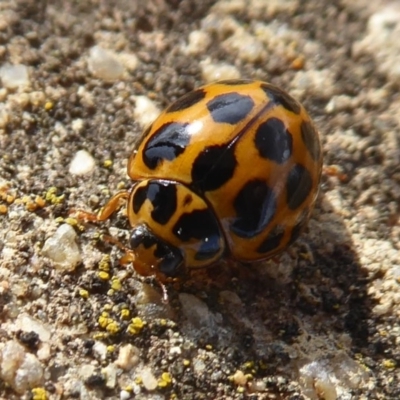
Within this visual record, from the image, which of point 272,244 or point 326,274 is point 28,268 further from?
point 326,274

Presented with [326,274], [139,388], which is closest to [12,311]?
[139,388]

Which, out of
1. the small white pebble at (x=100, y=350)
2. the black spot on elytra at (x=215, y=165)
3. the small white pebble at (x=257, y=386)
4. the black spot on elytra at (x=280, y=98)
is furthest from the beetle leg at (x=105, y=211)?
the small white pebble at (x=257, y=386)

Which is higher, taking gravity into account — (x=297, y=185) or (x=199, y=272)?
(x=297, y=185)

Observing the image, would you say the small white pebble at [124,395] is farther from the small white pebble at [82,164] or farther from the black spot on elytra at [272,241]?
the small white pebble at [82,164]

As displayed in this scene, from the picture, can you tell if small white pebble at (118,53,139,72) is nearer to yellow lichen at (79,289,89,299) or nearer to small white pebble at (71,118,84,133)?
small white pebble at (71,118,84,133)

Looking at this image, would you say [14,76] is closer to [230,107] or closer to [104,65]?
[104,65]

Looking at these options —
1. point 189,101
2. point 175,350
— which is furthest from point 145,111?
point 175,350
